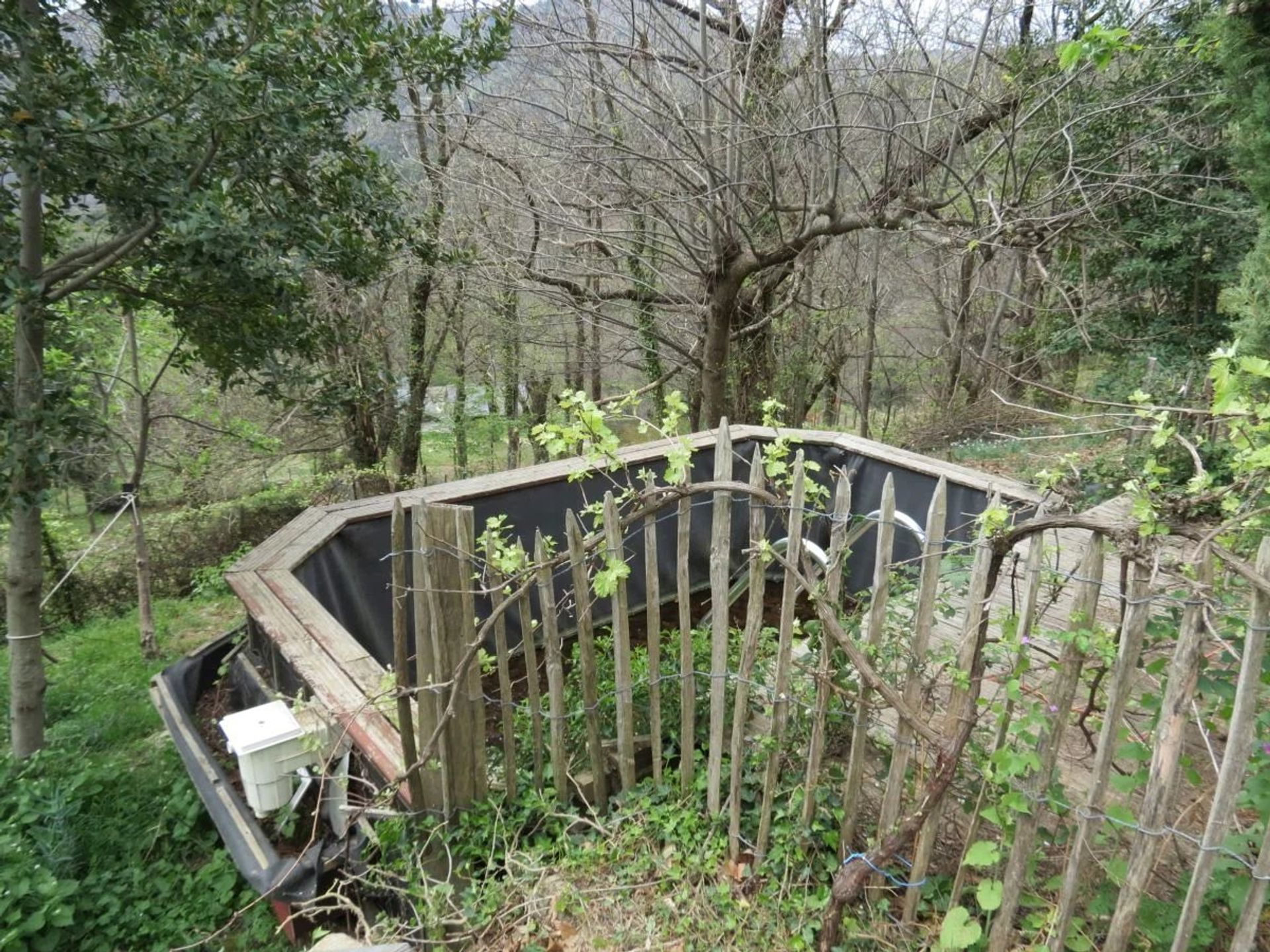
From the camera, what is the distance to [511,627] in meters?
4.33

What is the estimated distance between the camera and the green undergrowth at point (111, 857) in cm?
238

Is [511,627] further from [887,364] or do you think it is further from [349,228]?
[887,364]

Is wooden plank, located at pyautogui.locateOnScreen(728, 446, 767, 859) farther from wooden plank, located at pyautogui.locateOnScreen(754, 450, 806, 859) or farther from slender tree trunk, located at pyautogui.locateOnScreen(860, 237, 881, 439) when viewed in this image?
slender tree trunk, located at pyautogui.locateOnScreen(860, 237, 881, 439)

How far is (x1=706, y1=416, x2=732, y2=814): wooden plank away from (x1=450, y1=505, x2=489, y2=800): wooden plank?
2.53 ft

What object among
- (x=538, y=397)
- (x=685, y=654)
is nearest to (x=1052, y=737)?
(x=685, y=654)

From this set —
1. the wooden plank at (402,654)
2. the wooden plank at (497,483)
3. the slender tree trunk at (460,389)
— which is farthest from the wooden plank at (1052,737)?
the slender tree trunk at (460,389)

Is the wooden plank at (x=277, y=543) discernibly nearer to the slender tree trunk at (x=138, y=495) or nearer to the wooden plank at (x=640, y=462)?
the wooden plank at (x=640, y=462)

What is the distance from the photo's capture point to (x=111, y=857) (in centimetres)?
275

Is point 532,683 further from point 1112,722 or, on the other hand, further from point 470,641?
point 1112,722

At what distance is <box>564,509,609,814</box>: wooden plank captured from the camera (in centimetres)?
211

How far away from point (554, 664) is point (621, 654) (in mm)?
234

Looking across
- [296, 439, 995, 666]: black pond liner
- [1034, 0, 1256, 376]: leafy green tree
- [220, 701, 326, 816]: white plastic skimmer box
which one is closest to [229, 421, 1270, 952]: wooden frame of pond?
[220, 701, 326, 816]: white plastic skimmer box

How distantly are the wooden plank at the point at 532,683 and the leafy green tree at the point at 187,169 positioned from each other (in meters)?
1.80

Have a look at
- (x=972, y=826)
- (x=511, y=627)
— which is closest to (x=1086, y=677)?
(x=972, y=826)
